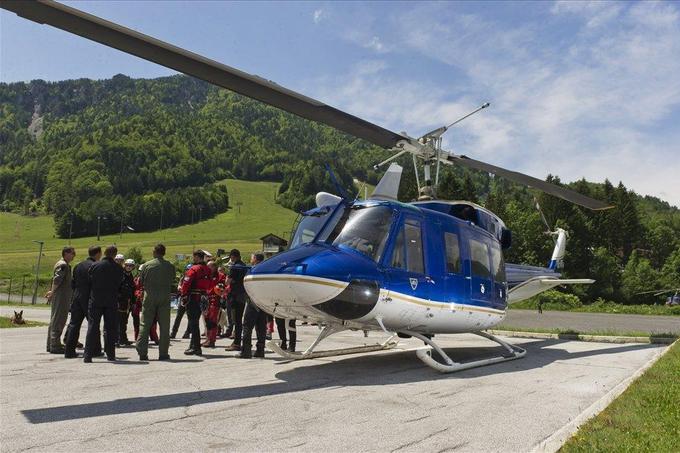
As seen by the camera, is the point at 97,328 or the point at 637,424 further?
the point at 97,328

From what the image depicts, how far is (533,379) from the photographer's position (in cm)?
793

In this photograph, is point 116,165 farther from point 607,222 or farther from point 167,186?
point 607,222

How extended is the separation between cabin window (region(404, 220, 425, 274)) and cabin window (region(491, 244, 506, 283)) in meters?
2.82

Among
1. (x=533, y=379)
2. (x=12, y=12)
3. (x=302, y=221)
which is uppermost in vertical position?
(x=12, y=12)

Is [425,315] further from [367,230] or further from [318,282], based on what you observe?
[318,282]

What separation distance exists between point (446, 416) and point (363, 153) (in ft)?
383

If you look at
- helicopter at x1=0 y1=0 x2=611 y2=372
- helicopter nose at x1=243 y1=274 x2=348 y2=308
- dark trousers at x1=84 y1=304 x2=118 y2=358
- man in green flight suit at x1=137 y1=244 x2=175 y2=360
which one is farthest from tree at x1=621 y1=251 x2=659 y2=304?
dark trousers at x1=84 y1=304 x2=118 y2=358

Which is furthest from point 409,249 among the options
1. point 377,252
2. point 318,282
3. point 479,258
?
point 479,258

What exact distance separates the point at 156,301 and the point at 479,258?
591cm

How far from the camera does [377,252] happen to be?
26.5ft

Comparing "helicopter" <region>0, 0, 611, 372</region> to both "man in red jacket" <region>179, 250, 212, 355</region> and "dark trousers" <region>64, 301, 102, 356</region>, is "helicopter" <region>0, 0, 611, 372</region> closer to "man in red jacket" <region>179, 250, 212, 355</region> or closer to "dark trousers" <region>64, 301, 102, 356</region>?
"man in red jacket" <region>179, 250, 212, 355</region>

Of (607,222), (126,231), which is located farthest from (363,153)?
(126,231)

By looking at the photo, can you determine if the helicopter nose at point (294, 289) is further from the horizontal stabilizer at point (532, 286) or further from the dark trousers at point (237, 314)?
the horizontal stabilizer at point (532, 286)

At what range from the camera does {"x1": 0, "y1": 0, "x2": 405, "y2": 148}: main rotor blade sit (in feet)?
14.5
